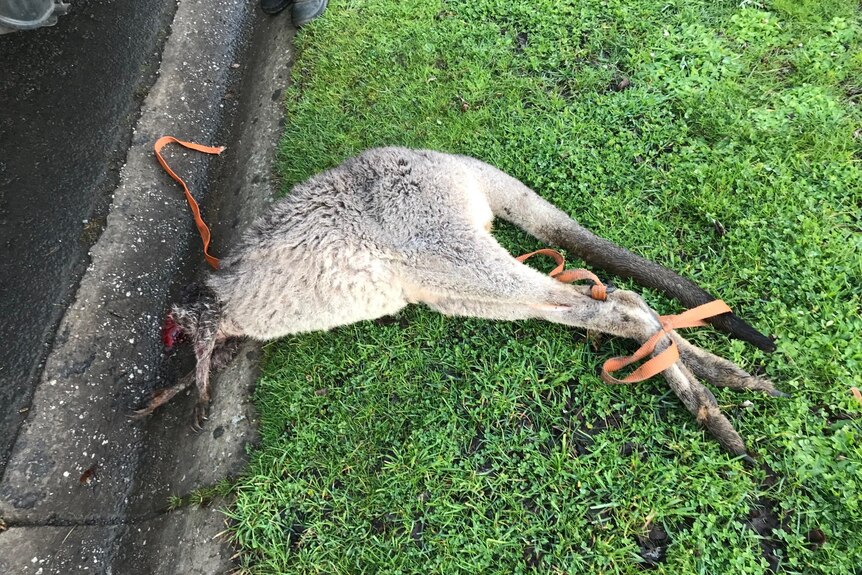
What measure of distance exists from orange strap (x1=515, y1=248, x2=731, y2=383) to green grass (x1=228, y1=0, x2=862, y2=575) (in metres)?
0.13

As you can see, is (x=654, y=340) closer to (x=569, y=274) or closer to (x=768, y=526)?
(x=569, y=274)

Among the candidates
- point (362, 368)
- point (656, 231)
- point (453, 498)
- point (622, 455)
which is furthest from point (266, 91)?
point (622, 455)

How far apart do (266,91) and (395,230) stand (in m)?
2.51

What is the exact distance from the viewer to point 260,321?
3.46m

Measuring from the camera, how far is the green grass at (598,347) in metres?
2.77

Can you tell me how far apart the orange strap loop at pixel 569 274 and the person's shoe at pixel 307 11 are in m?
3.28

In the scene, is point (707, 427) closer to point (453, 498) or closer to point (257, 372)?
point (453, 498)

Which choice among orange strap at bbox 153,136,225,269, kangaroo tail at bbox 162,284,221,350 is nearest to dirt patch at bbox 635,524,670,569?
kangaroo tail at bbox 162,284,221,350

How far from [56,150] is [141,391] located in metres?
2.26

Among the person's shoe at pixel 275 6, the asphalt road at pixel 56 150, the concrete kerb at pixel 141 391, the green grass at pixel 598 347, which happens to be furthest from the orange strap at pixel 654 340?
the person's shoe at pixel 275 6

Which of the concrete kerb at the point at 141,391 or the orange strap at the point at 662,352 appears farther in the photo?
the concrete kerb at the point at 141,391

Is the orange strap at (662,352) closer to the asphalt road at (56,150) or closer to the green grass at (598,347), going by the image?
the green grass at (598,347)

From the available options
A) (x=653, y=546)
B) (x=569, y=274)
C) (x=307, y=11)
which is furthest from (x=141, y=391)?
(x=307, y=11)

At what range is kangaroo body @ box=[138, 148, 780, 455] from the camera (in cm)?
318
